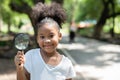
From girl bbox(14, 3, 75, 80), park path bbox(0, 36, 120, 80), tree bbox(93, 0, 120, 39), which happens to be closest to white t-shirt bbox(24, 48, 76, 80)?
girl bbox(14, 3, 75, 80)

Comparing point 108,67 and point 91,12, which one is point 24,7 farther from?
point 91,12

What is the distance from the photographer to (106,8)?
93.8 feet

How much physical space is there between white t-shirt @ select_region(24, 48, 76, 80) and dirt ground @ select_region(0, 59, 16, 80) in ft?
24.5

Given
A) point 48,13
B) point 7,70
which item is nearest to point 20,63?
point 48,13

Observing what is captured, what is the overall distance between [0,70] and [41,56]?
8.81 meters

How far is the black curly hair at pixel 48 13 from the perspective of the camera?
2.96 meters

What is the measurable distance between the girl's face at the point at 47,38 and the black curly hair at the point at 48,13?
12cm

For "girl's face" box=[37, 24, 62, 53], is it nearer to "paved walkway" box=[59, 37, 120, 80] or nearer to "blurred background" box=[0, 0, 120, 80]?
"blurred background" box=[0, 0, 120, 80]

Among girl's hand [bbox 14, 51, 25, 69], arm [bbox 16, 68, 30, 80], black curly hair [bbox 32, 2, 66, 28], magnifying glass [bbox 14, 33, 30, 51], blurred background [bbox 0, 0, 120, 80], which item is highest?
blurred background [bbox 0, 0, 120, 80]

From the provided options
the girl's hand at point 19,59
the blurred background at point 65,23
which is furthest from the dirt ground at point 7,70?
the girl's hand at point 19,59

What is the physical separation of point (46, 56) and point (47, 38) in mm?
175

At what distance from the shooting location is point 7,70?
11.4 m

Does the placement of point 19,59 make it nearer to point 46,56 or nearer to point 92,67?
point 46,56

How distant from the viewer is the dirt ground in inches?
408
